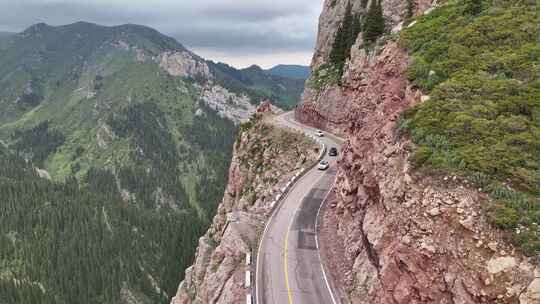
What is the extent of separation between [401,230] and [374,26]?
4774 centimetres

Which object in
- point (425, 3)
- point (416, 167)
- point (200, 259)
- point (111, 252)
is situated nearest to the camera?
point (416, 167)

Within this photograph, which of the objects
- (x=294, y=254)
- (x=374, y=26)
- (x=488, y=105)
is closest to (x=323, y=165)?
(x=294, y=254)

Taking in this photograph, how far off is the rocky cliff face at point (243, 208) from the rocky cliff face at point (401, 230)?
7395 millimetres

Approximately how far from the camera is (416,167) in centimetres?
1797

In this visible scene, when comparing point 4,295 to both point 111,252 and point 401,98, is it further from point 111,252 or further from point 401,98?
point 401,98

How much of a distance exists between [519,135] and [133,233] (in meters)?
168

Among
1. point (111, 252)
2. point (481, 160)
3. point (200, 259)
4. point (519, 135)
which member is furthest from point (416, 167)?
point (111, 252)

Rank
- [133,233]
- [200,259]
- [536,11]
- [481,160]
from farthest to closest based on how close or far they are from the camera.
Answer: [133,233], [200,259], [536,11], [481,160]

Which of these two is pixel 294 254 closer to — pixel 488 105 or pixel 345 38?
pixel 488 105

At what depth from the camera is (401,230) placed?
1736 cm

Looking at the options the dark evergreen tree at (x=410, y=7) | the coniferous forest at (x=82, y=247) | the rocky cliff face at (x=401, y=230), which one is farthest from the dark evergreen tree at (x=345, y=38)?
the coniferous forest at (x=82, y=247)

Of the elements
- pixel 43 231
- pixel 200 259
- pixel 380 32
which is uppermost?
pixel 380 32

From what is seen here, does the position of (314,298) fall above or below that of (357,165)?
below

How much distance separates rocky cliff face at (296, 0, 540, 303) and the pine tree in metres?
27.5
